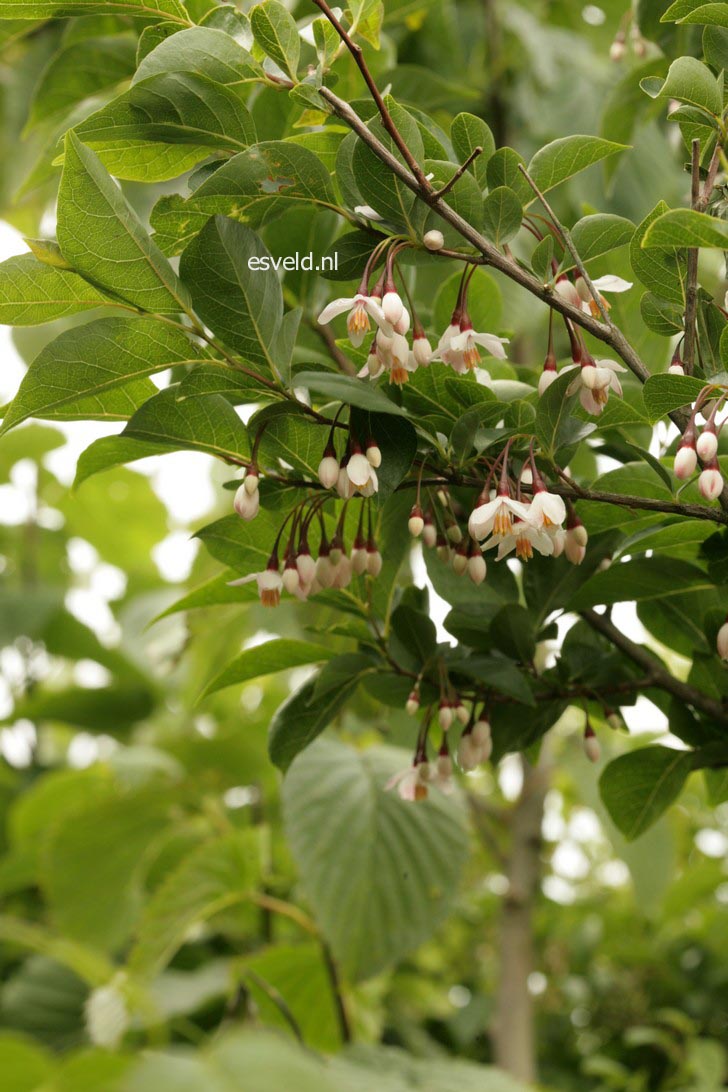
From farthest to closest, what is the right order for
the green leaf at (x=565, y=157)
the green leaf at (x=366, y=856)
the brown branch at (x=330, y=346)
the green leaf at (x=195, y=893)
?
the green leaf at (x=195, y=893) → the green leaf at (x=366, y=856) → the brown branch at (x=330, y=346) → the green leaf at (x=565, y=157)

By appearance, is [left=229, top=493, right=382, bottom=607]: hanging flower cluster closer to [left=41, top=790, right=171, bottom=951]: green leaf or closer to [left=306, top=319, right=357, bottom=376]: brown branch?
[left=306, top=319, right=357, bottom=376]: brown branch

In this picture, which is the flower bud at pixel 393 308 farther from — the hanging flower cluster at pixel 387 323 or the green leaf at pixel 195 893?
the green leaf at pixel 195 893

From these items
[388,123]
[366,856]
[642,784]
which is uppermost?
[388,123]

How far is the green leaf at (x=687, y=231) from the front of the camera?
0.49 m

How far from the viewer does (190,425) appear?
23.2 inches

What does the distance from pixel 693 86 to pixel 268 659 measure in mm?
411

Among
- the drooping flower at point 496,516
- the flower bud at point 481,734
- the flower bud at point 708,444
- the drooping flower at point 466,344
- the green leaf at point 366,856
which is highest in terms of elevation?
the drooping flower at point 466,344

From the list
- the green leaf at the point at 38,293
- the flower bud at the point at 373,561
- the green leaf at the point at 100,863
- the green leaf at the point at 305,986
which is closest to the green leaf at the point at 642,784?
the flower bud at the point at 373,561

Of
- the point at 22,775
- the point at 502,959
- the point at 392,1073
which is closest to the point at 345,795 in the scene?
the point at 392,1073

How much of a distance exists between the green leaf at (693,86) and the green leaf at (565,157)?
1.7 inches

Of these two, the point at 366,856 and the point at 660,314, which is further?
the point at 366,856

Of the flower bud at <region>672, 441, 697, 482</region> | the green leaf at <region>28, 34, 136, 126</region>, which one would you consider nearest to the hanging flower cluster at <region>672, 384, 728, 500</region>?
the flower bud at <region>672, 441, 697, 482</region>

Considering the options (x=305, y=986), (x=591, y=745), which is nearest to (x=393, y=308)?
(x=591, y=745)

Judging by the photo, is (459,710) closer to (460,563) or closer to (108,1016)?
(460,563)
